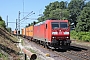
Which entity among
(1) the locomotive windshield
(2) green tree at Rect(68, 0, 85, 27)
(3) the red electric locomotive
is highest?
(2) green tree at Rect(68, 0, 85, 27)

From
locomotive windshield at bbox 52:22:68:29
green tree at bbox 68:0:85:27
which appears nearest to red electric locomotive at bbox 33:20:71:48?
locomotive windshield at bbox 52:22:68:29

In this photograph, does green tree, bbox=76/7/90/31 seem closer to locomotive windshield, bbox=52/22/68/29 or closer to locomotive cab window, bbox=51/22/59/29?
locomotive windshield, bbox=52/22/68/29

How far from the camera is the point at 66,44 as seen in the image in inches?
918

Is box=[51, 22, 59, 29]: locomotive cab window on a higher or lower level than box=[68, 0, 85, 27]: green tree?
lower

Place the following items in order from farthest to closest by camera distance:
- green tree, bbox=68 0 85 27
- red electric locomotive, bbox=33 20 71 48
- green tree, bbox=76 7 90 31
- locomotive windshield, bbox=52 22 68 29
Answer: green tree, bbox=68 0 85 27 → green tree, bbox=76 7 90 31 → locomotive windshield, bbox=52 22 68 29 → red electric locomotive, bbox=33 20 71 48

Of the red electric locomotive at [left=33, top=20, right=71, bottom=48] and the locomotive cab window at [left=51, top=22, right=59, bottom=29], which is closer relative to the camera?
the red electric locomotive at [left=33, top=20, right=71, bottom=48]

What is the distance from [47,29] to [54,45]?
6.61 ft

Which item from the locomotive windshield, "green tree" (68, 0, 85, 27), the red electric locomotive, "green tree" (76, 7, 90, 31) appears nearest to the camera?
the red electric locomotive

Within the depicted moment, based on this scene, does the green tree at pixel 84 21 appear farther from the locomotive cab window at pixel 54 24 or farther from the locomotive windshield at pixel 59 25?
the locomotive cab window at pixel 54 24

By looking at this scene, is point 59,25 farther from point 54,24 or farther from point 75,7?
point 75,7

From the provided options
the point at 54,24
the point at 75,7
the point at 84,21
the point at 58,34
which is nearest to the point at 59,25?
the point at 54,24

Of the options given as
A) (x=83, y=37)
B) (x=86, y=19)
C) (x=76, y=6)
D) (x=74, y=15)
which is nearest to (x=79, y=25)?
(x=86, y=19)

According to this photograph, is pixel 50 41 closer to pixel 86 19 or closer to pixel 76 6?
pixel 86 19

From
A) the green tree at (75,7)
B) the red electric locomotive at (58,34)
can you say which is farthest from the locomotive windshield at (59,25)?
the green tree at (75,7)
